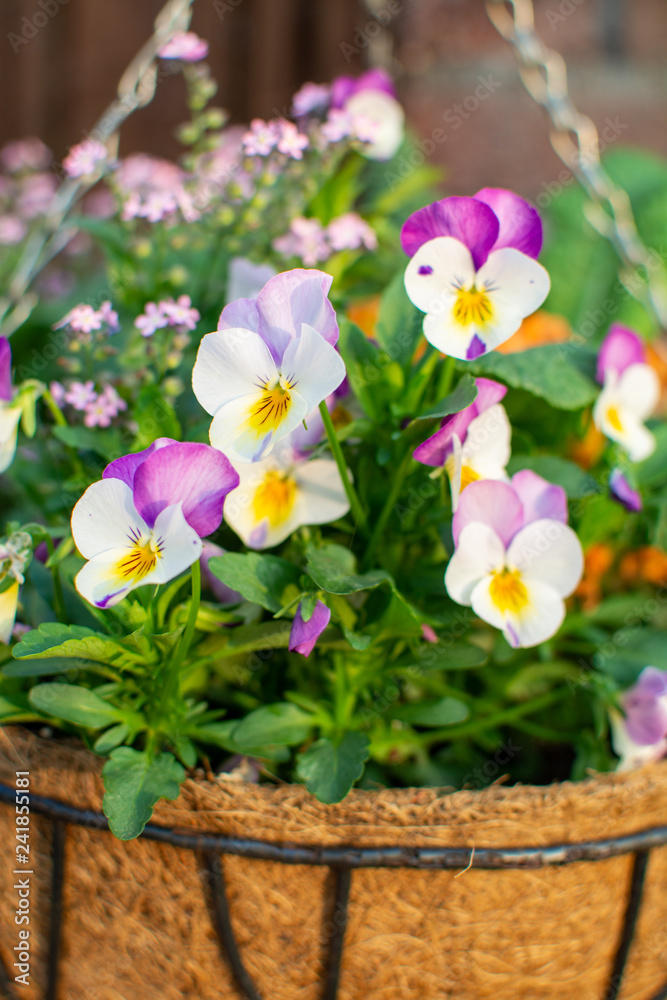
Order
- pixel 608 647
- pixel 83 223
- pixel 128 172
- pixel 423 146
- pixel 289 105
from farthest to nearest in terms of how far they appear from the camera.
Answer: pixel 289 105 < pixel 423 146 < pixel 128 172 < pixel 83 223 < pixel 608 647

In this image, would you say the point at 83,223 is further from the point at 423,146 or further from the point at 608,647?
the point at 423,146

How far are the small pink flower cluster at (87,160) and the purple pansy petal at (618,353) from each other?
444mm

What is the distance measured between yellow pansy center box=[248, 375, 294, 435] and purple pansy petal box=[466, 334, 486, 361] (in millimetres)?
108

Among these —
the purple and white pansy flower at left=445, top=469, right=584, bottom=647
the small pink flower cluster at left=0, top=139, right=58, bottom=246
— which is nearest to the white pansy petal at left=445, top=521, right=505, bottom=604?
the purple and white pansy flower at left=445, top=469, right=584, bottom=647

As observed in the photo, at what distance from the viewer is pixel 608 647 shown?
2.08 feet

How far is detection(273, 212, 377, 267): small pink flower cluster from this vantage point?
65 centimetres

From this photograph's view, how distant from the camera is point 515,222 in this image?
46cm

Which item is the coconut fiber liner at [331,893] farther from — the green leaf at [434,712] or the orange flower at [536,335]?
the orange flower at [536,335]

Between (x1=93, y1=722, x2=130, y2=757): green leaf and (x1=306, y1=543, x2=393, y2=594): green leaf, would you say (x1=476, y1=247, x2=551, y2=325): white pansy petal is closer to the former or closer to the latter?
(x1=306, y1=543, x2=393, y2=594): green leaf

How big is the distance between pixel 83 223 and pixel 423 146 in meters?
0.87

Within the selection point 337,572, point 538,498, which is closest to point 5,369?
point 337,572

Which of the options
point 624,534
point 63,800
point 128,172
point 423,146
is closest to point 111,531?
point 63,800

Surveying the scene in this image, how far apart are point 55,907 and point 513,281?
513 millimetres

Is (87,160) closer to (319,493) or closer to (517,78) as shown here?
(319,493)
